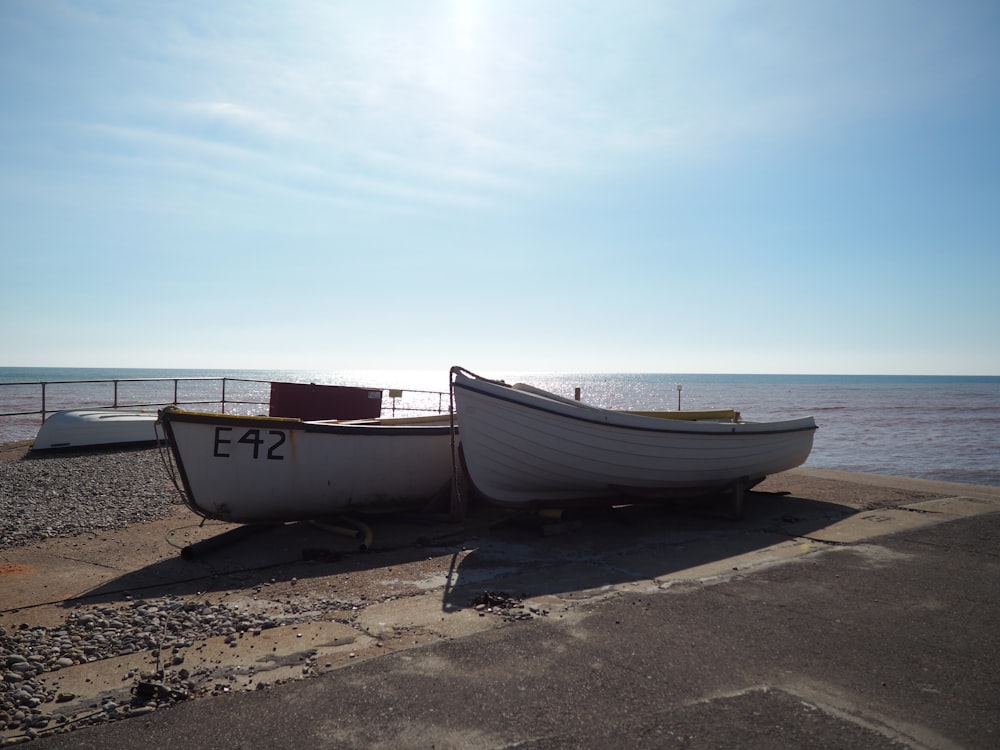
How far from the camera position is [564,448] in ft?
25.6

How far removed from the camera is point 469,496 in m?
9.20

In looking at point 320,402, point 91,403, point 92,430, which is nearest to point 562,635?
point 320,402

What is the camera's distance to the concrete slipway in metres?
3.25

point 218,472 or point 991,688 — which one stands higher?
point 218,472

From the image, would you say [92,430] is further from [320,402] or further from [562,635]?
[562,635]

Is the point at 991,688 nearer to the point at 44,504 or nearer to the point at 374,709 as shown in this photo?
the point at 374,709

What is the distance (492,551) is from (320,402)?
4.58 meters

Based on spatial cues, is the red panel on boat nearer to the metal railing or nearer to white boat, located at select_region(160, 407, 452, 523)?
the metal railing

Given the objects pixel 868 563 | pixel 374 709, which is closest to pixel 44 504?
pixel 374 709

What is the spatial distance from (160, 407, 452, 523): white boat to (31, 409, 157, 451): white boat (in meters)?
6.50

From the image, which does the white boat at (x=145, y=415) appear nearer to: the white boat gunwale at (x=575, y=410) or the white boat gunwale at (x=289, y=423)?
the white boat gunwale at (x=289, y=423)

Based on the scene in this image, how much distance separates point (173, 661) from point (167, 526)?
15.7 feet

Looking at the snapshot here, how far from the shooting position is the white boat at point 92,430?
525 inches

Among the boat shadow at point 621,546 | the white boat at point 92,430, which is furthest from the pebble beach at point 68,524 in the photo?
the boat shadow at point 621,546
